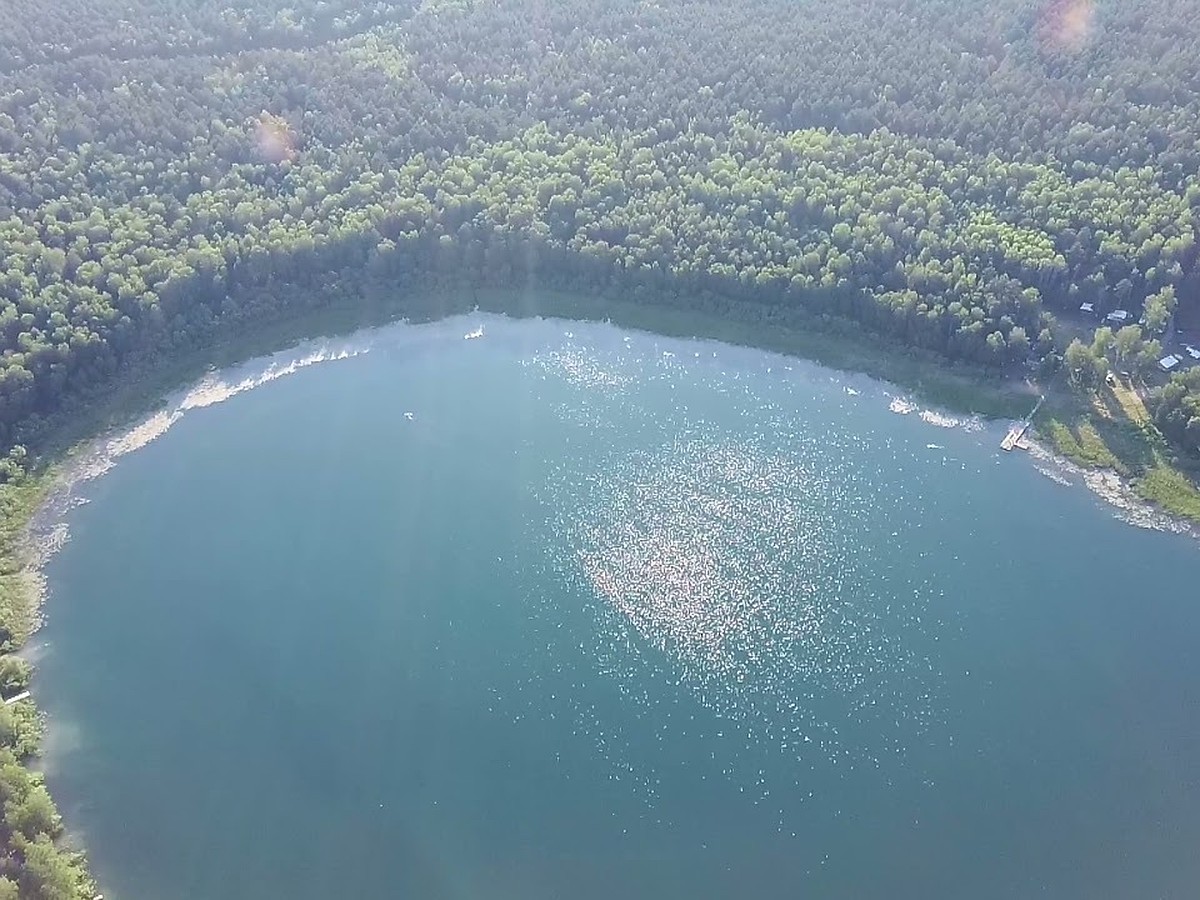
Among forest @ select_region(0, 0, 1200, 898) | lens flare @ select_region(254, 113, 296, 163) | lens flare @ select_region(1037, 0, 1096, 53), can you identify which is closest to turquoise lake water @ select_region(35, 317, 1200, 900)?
forest @ select_region(0, 0, 1200, 898)

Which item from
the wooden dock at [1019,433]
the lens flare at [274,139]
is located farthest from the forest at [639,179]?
the wooden dock at [1019,433]

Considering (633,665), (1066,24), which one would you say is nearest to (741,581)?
(633,665)

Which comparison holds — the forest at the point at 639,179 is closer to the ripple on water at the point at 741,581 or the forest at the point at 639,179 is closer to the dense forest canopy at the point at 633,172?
the dense forest canopy at the point at 633,172

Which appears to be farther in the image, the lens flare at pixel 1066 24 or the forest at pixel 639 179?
the lens flare at pixel 1066 24

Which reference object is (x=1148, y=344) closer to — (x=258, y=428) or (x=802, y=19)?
(x=802, y=19)

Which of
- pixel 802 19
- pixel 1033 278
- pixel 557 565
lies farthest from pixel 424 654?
pixel 802 19

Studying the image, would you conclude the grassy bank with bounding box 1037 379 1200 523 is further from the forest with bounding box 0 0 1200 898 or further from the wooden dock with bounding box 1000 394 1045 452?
the forest with bounding box 0 0 1200 898

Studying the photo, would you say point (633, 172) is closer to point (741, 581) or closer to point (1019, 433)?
point (1019, 433)
